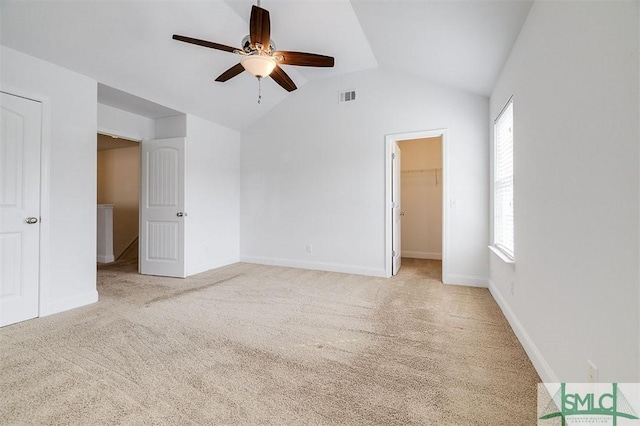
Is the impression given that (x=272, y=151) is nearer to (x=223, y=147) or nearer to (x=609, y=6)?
(x=223, y=147)

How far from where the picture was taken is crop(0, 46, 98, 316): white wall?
8.97ft

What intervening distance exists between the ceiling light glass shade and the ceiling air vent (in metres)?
2.31

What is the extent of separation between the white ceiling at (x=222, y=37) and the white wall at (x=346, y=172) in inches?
15.8

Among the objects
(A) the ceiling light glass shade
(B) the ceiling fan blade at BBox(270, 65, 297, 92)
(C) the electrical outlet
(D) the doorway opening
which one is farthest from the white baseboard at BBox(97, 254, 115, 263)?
(C) the electrical outlet

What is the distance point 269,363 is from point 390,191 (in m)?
3.01

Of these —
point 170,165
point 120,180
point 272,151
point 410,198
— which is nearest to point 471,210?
point 410,198

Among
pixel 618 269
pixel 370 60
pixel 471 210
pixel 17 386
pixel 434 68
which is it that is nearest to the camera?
pixel 618 269

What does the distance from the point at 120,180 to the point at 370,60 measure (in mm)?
5994

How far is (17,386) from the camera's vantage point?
5.57 ft

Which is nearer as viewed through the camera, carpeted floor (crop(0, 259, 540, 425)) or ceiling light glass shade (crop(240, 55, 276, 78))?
carpeted floor (crop(0, 259, 540, 425))

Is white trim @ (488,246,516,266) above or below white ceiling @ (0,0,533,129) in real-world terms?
→ below

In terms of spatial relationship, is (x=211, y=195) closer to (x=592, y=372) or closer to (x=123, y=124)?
(x=123, y=124)

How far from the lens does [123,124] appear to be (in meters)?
4.09

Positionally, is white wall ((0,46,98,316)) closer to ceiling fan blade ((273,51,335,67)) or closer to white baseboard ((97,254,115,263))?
ceiling fan blade ((273,51,335,67))
